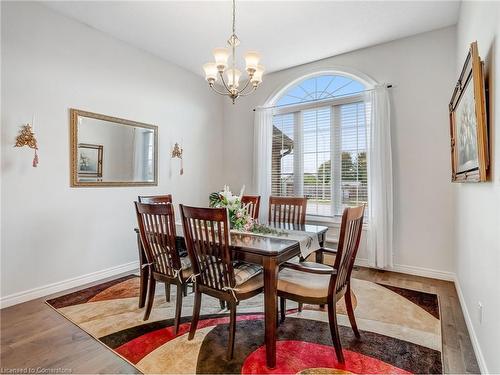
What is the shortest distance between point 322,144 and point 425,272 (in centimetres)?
213

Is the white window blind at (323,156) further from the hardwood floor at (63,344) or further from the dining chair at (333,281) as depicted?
the dining chair at (333,281)

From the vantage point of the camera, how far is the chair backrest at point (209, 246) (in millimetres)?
1762

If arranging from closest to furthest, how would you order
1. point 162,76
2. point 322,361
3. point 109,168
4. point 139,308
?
point 322,361
point 139,308
point 109,168
point 162,76

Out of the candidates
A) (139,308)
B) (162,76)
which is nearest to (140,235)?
(139,308)

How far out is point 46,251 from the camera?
2.87 metres

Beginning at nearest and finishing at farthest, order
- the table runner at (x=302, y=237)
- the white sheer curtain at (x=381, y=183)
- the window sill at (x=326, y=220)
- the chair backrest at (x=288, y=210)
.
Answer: the table runner at (x=302, y=237), the chair backrest at (x=288, y=210), the white sheer curtain at (x=381, y=183), the window sill at (x=326, y=220)

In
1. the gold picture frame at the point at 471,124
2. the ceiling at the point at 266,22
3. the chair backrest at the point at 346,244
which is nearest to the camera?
the gold picture frame at the point at 471,124

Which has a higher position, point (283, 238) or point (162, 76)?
point (162, 76)

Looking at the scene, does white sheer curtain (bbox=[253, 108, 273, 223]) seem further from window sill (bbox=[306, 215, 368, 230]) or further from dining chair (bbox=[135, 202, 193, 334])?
dining chair (bbox=[135, 202, 193, 334])

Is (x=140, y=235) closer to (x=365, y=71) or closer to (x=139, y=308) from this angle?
(x=139, y=308)

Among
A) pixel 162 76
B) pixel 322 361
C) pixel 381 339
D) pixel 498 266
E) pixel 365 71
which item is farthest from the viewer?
pixel 162 76

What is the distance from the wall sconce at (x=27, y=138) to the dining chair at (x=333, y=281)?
2.67 metres

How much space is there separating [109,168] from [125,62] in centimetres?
140

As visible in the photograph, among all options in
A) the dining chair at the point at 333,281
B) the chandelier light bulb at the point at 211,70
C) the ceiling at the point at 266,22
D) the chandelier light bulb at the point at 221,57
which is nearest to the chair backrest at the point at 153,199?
the chandelier light bulb at the point at 211,70
